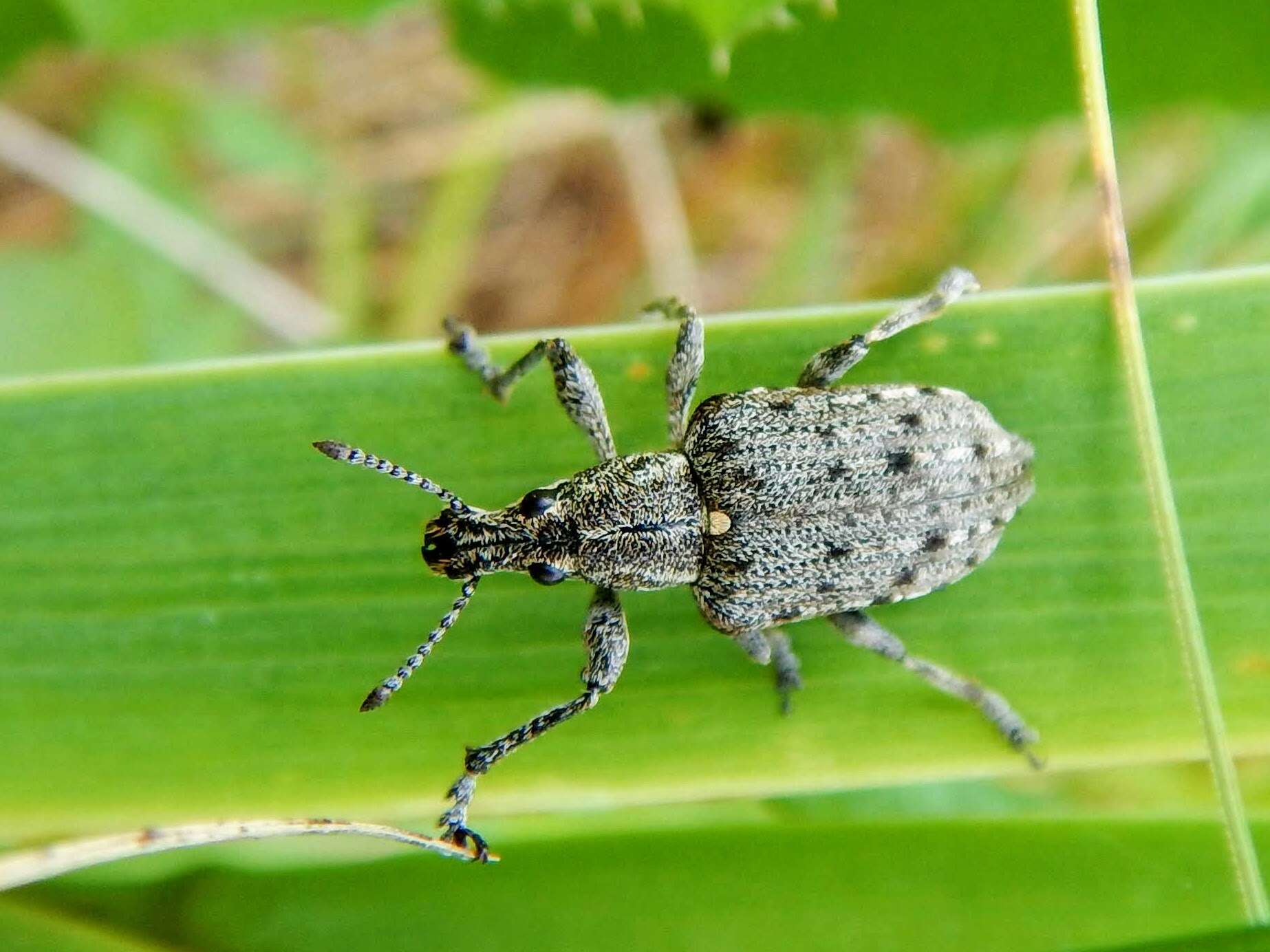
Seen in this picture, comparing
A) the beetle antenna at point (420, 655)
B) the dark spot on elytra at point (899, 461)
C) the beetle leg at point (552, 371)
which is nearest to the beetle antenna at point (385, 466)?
the beetle antenna at point (420, 655)

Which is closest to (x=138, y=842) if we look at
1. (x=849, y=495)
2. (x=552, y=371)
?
(x=552, y=371)

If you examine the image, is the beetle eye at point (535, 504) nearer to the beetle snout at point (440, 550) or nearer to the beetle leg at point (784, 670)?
the beetle snout at point (440, 550)

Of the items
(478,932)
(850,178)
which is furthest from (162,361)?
(850,178)

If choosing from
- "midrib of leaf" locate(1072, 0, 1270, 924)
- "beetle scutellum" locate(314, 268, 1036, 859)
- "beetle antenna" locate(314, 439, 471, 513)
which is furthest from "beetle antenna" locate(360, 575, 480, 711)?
"midrib of leaf" locate(1072, 0, 1270, 924)

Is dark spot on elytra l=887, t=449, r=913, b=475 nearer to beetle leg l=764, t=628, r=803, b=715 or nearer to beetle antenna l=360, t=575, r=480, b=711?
beetle leg l=764, t=628, r=803, b=715

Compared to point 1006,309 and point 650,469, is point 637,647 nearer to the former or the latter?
point 650,469
